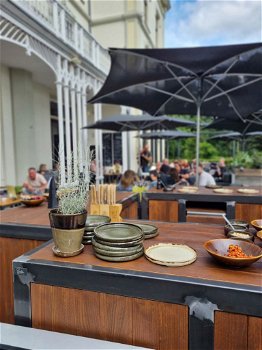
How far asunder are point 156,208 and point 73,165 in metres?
2.39

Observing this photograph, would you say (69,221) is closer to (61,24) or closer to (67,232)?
(67,232)

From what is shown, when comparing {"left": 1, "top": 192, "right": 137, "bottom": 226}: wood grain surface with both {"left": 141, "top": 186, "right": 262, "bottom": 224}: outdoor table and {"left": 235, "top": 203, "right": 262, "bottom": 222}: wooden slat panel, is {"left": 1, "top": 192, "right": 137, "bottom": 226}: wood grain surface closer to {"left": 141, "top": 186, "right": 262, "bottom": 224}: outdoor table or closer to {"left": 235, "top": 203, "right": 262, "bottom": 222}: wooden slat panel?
{"left": 141, "top": 186, "right": 262, "bottom": 224}: outdoor table

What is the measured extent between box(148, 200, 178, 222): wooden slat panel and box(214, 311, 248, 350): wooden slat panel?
256 cm

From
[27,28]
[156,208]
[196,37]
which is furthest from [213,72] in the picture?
[196,37]

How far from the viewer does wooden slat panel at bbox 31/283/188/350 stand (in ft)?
3.79

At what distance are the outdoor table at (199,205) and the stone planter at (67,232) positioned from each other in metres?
2.16

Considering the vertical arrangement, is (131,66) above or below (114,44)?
below

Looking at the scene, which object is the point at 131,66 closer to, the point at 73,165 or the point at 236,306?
the point at 73,165

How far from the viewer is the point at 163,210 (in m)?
3.71

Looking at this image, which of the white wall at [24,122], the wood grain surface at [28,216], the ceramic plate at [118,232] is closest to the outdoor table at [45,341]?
the ceramic plate at [118,232]

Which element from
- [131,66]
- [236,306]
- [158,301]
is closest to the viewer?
[236,306]

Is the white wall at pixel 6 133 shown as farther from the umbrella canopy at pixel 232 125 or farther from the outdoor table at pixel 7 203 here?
the umbrella canopy at pixel 232 125

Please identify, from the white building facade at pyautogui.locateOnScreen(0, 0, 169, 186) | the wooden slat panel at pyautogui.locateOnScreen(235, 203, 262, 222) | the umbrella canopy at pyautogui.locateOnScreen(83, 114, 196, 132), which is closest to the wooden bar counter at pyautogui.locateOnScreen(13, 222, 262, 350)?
the wooden slat panel at pyautogui.locateOnScreen(235, 203, 262, 222)

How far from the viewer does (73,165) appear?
1.51 m
